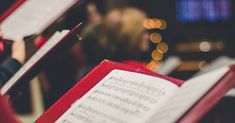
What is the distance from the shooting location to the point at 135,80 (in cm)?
112

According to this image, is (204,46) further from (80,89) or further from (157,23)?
(80,89)

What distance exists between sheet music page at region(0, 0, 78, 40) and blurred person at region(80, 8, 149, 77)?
Answer: 1.20 metres

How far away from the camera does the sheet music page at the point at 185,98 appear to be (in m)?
0.87

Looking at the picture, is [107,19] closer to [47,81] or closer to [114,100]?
[47,81]

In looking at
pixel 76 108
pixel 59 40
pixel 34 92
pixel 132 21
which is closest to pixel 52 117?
pixel 76 108

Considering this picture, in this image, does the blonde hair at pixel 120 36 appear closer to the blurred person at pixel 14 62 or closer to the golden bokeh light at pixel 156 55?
the blurred person at pixel 14 62

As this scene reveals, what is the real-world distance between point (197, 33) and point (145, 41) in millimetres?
2769

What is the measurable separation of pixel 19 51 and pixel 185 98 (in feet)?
2.32

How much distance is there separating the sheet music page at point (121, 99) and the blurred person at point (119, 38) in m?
1.46

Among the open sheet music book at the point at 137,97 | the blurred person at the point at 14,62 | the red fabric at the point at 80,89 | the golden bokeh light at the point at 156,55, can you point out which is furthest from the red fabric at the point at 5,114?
the golden bokeh light at the point at 156,55

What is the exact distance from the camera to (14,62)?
4.97ft

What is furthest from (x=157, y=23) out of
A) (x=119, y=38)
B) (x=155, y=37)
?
(x=119, y=38)

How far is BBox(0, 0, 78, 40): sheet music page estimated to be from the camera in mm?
1341

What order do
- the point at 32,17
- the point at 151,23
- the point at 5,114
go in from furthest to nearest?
the point at 151,23 < the point at 32,17 < the point at 5,114
